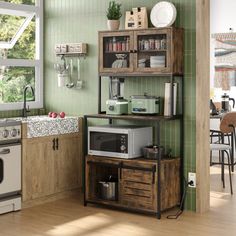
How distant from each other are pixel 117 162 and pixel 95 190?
1.74 feet

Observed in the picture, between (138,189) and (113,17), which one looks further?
(113,17)

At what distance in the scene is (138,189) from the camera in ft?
17.6

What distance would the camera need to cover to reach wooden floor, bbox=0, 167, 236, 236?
479 cm

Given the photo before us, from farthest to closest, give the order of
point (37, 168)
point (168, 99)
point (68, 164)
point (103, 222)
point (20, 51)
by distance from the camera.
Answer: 1. point (20, 51)
2. point (68, 164)
3. point (37, 168)
4. point (168, 99)
5. point (103, 222)

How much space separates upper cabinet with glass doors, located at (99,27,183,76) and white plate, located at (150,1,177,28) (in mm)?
117

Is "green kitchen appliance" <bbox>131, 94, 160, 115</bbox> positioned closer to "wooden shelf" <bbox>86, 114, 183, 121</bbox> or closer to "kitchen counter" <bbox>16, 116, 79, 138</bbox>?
"wooden shelf" <bbox>86, 114, 183, 121</bbox>

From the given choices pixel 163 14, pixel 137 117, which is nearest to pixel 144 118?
pixel 137 117

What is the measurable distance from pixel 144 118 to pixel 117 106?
43cm

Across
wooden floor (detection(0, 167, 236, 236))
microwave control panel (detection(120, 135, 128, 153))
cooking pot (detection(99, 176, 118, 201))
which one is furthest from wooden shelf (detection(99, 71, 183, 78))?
wooden floor (detection(0, 167, 236, 236))

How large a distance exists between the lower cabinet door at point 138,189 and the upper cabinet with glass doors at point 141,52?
99 centimetres

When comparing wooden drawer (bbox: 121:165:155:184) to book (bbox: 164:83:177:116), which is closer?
wooden drawer (bbox: 121:165:155:184)

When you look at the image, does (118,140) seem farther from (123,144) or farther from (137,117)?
(137,117)

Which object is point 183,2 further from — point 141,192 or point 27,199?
point 27,199

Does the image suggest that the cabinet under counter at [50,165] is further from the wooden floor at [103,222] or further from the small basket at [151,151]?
the small basket at [151,151]
